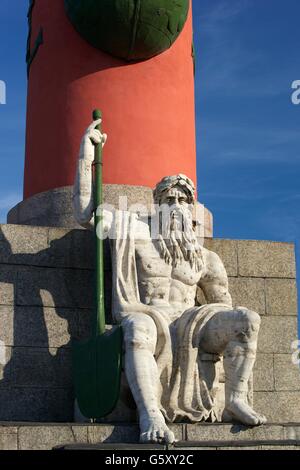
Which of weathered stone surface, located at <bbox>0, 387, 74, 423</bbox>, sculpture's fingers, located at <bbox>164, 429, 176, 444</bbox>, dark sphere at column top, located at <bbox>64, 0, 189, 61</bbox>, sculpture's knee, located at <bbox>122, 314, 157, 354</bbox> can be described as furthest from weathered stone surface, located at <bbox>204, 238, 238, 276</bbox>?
sculpture's fingers, located at <bbox>164, 429, 176, 444</bbox>

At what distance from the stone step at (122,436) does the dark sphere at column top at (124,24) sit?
525 cm

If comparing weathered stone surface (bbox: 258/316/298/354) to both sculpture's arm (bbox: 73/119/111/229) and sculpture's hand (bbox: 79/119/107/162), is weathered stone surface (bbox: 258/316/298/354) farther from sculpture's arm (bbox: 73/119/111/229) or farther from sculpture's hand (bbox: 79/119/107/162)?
sculpture's hand (bbox: 79/119/107/162)

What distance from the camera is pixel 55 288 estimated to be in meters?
9.11

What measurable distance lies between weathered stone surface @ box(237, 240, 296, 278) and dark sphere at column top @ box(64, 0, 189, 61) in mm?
2918

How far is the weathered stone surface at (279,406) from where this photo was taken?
30.8ft

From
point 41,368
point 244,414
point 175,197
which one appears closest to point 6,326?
point 41,368

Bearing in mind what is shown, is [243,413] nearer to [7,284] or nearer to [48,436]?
[48,436]

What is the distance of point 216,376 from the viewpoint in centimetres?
829

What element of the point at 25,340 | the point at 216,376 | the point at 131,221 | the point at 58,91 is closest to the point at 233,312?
the point at 216,376

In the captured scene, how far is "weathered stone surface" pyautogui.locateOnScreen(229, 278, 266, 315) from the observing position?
9.71m

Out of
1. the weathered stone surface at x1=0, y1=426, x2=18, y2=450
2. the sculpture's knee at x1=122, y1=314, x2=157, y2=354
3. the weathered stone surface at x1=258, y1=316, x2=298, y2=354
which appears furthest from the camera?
the weathered stone surface at x1=258, y1=316, x2=298, y2=354

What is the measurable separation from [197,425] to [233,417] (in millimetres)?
428

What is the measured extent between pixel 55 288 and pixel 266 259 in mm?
2363
